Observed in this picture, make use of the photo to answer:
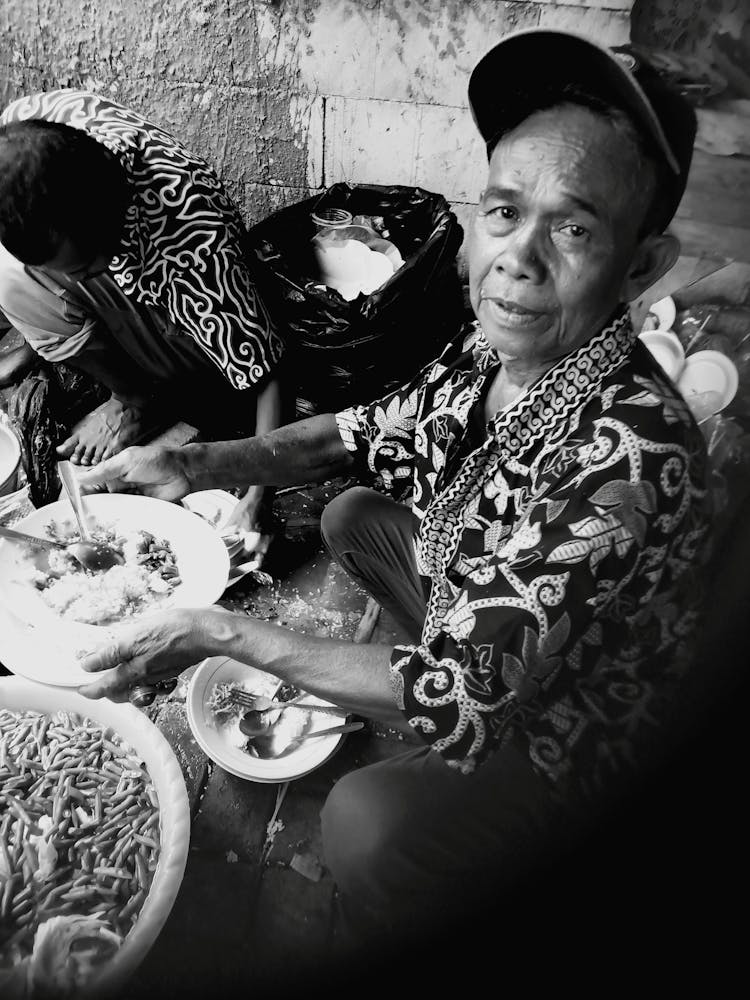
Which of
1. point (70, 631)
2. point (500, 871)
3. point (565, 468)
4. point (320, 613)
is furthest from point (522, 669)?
point (320, 613)

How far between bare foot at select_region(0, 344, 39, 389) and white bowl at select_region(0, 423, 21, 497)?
29.7 inches

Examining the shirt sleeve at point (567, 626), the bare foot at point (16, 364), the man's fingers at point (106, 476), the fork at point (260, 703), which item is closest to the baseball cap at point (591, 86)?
the shirt sleeve at point (567, 626)

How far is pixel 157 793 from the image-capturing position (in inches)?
60.9

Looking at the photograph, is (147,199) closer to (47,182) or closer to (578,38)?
(47,182)

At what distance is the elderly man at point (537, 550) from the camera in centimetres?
110

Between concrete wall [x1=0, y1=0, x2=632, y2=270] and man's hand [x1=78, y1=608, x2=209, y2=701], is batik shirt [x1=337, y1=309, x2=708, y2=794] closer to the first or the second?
man's hand [x1=78, y1=608, x2=209, y2=701]

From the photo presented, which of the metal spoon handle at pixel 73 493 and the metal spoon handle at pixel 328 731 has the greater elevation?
the metal spoon handle at pixel 73 493

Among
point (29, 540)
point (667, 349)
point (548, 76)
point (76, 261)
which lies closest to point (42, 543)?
point (29, 540)

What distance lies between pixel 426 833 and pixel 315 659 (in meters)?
0.42

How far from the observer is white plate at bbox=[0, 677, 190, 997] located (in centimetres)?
122

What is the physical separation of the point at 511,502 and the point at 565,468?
0.20 m

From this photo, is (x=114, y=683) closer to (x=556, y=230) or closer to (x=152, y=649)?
(x=152, y=649)

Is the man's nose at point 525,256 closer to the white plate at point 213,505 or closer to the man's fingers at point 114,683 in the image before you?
the man's fingers at point 114,683

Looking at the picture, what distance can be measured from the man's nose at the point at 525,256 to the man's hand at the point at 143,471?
41.8 inches
